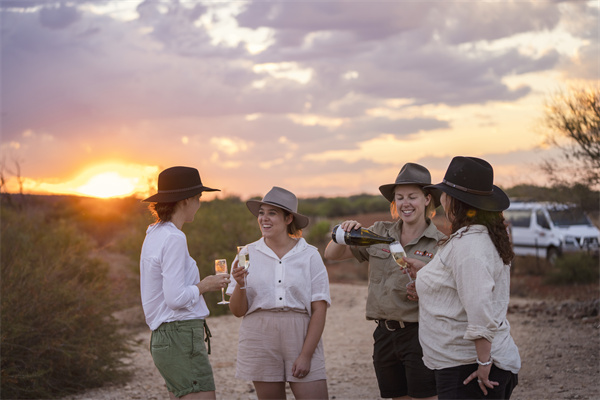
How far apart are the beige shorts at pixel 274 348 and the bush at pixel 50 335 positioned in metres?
4.14

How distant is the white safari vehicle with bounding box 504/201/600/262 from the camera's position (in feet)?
67.6

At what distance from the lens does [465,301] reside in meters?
3.16

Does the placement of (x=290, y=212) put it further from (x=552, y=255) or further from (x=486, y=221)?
(x=552, y=255)

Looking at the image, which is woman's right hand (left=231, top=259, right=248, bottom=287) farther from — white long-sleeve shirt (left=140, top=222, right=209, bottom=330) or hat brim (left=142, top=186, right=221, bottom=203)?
hat brim (left=142, top=186, right=221, bottom=203)

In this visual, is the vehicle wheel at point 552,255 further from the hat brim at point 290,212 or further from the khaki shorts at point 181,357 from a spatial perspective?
the khaki shorts at point 181,357

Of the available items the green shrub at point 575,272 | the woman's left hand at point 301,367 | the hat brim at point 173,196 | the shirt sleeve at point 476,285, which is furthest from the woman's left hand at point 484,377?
the green shrub at point 575,272

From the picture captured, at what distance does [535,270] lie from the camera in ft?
68.6

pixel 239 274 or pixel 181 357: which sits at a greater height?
pixel 239 274

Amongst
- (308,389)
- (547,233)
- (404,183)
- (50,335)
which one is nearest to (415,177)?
(404,183)

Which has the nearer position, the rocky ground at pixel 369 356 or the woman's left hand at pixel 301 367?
the woman's left hand at pixel 301 367

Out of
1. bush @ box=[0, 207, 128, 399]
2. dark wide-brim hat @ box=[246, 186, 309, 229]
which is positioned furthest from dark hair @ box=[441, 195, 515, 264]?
bush @ box=[0, 207, 128, 399]

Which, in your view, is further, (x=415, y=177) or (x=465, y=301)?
(x=415, y=177)

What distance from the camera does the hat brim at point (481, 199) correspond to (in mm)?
3344

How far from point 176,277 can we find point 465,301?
1.58 metres
